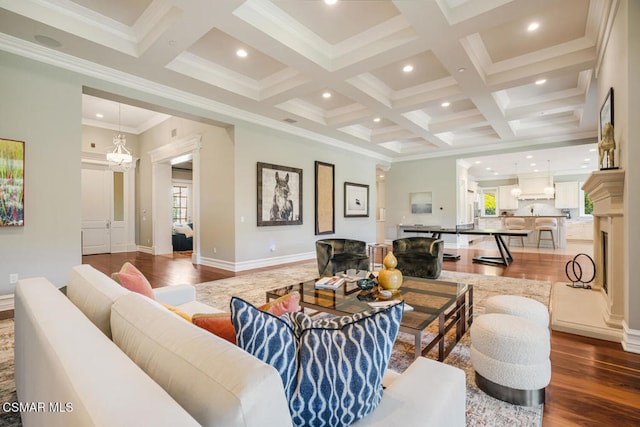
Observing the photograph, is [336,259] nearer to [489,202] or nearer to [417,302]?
[417,302]

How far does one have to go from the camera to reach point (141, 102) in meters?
4.39

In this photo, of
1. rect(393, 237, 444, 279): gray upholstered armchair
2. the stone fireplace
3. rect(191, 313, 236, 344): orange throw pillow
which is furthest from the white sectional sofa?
rect(393, 237, 444, 279): gray upholstered armchair

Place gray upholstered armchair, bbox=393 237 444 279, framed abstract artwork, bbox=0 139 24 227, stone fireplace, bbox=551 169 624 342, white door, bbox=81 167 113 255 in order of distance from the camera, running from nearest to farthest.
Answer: stone fireplace, bbox=551 169 624 342, framed abstract artwork, bbox=0 139 24 227, gray upholstered armchair, bbox=393 237 444 279, white door, bbox=81 167 113 255

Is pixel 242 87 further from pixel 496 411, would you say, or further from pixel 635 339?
pixel 635 339

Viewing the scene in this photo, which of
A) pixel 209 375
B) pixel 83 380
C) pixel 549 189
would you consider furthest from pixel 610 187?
pixel 549 189

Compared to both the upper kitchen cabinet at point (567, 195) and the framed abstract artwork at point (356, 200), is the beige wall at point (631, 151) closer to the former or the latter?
the framed abstract artwork at point (356, 200)

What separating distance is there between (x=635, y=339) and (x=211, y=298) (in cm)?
413

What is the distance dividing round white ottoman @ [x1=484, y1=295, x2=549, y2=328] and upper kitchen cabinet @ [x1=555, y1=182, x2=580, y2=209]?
12.6 metres

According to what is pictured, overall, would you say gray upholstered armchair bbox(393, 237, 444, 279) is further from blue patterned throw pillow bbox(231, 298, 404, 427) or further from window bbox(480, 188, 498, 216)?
window bbox(480, 188, 498, 216)

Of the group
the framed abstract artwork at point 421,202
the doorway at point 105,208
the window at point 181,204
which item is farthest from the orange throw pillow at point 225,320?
the window at point 181,204

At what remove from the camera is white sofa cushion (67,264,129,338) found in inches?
48.3

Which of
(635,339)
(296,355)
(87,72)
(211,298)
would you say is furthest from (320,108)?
(296,355)

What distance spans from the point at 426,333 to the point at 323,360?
2.21 metres

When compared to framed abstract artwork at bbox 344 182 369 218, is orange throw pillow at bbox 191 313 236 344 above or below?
below
